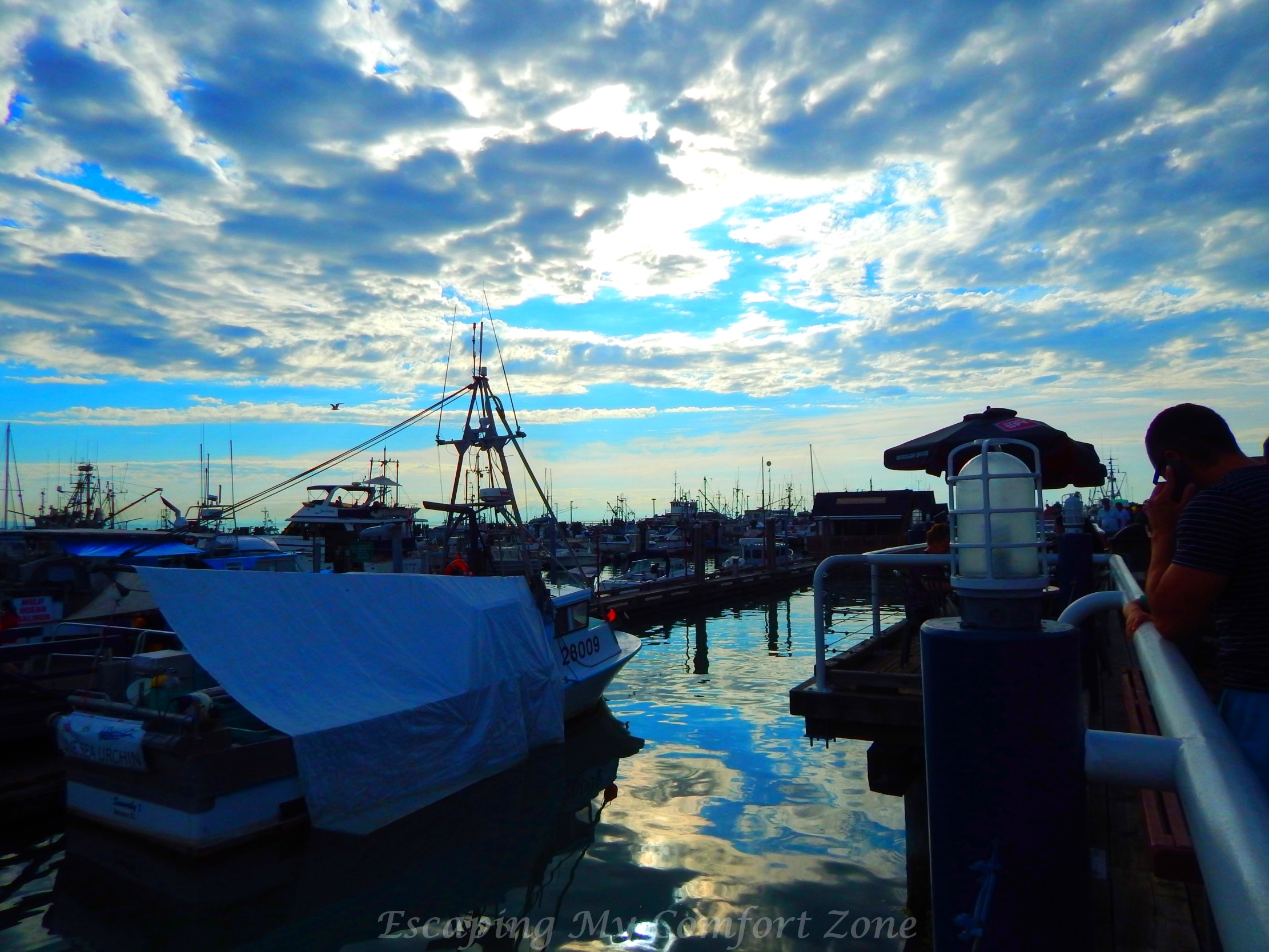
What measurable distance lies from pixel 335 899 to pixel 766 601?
3151 cm

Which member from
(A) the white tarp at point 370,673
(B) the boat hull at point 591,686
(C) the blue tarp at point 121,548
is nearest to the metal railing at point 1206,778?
(A) the white tarp at point 370,673

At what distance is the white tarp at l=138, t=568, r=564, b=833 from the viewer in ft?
31.3

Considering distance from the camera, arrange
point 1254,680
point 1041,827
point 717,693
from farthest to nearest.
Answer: point 717,693, point 1041,827, point 1254,680

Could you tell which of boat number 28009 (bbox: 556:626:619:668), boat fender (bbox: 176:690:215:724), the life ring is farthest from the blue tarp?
boat number 28009 (bbox: 556:626:619:668)

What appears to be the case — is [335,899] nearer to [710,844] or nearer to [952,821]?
[710,844]

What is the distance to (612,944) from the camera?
792cm

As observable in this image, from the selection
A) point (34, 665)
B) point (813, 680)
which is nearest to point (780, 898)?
point (813, 680)

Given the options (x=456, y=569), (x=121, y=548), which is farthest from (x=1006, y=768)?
(x=121, y=548)

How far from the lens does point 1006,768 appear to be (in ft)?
8.05

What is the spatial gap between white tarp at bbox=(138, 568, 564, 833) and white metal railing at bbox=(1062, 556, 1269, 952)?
920cm

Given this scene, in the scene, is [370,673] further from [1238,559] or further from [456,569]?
[1238,559]

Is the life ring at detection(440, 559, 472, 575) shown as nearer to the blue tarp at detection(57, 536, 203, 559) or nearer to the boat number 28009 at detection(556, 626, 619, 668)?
the boat number 28009 at detection(556, 626, 619, 668)

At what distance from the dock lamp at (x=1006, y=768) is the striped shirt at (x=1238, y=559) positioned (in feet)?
1.27

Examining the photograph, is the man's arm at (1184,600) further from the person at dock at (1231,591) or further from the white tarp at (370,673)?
the white tarp at (370,673)
